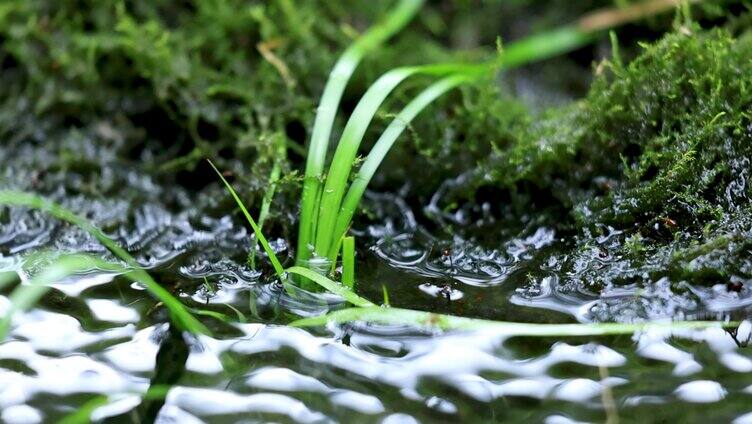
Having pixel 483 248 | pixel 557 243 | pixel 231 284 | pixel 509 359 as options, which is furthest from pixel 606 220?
pixel 231 284

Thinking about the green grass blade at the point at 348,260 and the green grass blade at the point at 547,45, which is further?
the green grass blade at the point at 547,45

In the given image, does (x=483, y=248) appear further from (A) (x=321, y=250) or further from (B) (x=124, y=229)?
(B) (x=124, y=229)

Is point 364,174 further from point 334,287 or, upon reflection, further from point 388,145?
point 334,287

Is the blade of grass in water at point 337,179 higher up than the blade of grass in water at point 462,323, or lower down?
higher up

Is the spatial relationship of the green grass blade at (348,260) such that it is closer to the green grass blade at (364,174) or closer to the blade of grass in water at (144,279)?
the green grass blade at (364,174)

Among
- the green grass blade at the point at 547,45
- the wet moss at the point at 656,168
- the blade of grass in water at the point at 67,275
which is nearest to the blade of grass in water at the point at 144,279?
the blade of grass in water at the point at 67,275

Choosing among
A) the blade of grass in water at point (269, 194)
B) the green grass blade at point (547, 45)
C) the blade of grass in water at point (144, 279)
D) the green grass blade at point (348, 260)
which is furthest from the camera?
the green grass blade at point (547, 45)
